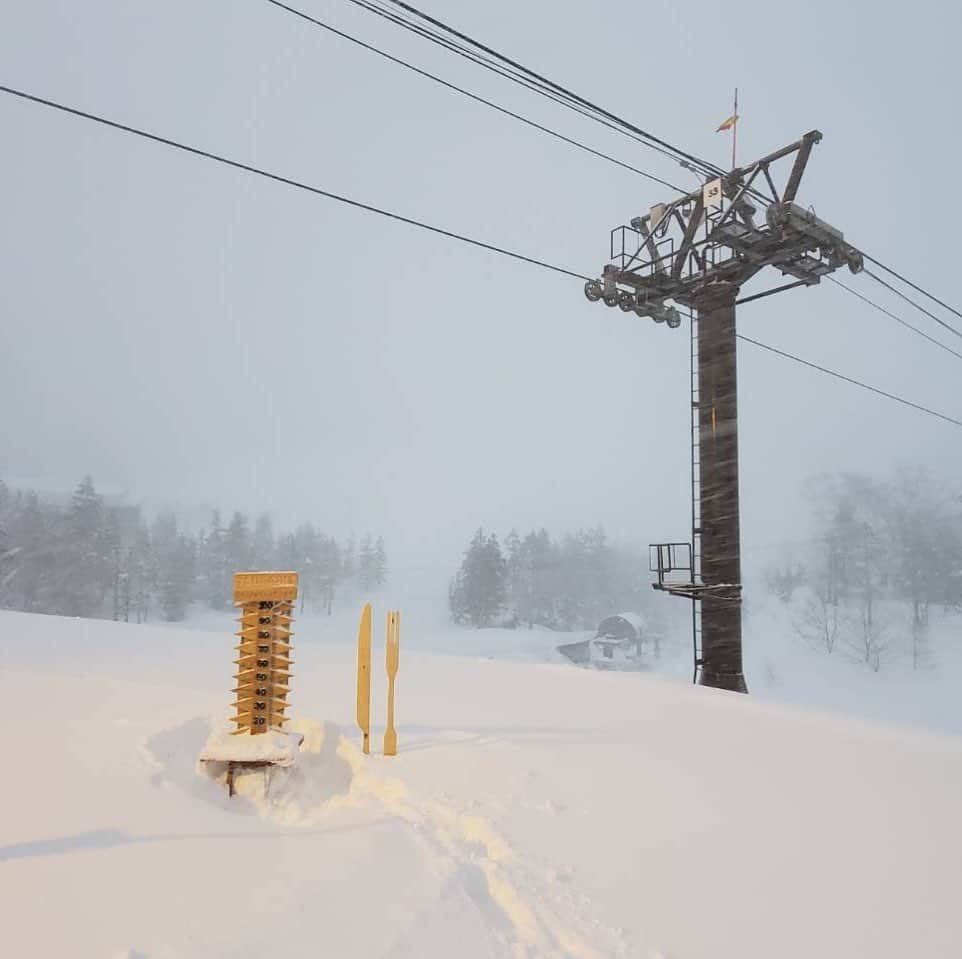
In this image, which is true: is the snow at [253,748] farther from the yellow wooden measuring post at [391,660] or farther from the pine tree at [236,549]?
the pine tree at [236,549]

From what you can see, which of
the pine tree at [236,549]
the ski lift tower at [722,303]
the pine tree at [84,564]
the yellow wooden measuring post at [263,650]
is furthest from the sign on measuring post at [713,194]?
the pine tree at [236,549]

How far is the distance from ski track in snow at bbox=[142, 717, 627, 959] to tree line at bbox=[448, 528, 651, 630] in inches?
2879

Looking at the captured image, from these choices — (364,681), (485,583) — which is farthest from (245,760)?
(485,583)

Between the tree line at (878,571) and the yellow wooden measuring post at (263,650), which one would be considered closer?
the yellow wooden measuring post at (263,650)

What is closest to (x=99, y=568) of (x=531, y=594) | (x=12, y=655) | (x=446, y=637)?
(x=446, y=637)

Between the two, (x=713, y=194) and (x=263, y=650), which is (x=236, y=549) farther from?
(x=263, y=650)

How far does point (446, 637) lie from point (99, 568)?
38.5 m

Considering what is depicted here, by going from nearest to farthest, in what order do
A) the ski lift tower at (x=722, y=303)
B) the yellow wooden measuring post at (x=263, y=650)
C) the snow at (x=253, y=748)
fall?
the snow at (x=253, y=748) → the yellow wooden measuring post at (x=263, y=650) → the ski lift tower at (x=722, y=303)

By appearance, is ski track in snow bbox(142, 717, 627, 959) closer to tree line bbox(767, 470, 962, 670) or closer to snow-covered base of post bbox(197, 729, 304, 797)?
snow-covered base of post bbox(197, 729, 304, 797)

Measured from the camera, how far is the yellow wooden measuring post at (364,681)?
21.0 feet

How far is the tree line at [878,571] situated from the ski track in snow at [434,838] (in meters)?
64.7

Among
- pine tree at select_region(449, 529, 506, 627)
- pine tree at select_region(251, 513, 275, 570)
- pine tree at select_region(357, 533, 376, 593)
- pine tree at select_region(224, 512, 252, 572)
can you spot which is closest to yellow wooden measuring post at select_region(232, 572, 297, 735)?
pine tree at select_region(449, 529, 506, 627)

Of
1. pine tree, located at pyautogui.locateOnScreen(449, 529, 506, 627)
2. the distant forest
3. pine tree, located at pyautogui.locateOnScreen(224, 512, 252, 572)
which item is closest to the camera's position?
the distant forest

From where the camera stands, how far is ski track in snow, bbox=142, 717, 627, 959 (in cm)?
330
